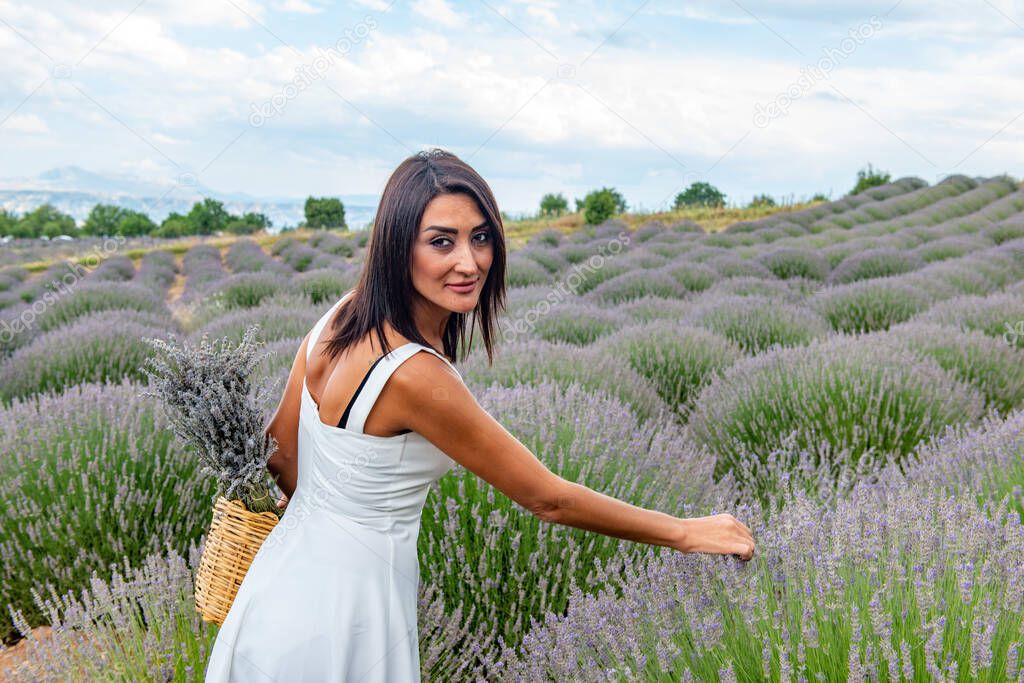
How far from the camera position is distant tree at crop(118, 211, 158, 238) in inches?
1845

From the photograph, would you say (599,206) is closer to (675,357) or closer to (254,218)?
(675,357)

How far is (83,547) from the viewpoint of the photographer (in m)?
3.05

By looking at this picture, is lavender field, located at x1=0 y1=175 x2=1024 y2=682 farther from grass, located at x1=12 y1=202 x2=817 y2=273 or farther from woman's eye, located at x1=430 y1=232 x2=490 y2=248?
grass, located at x1=12 y1=202 x2=817 y2=273

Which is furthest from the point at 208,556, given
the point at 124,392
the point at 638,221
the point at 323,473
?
the point at 638,221

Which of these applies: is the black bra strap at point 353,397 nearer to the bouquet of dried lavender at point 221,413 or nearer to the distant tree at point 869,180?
the bouquet of dried lavender at point 221,413

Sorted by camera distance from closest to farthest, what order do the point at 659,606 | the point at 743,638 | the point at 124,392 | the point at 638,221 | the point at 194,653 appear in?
1. the point at 743,638
2. the point at 659,606
3. the point at 194,653
4. the point at 124,392
5. the point at 638,221

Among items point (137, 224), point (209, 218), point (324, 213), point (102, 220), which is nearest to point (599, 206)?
point (324, 213)

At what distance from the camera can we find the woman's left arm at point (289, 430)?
1.98 meters

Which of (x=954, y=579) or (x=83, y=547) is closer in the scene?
(x=954, y=579)

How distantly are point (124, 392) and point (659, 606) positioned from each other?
121 inches

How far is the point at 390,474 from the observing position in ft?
5.63

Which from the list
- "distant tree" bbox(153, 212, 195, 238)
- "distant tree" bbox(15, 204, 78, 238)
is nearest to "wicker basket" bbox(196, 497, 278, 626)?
"distant tree" bbox(153, 212, 195, 238)

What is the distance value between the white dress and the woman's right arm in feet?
0.21

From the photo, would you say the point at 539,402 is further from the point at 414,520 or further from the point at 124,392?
the point at 124,392
